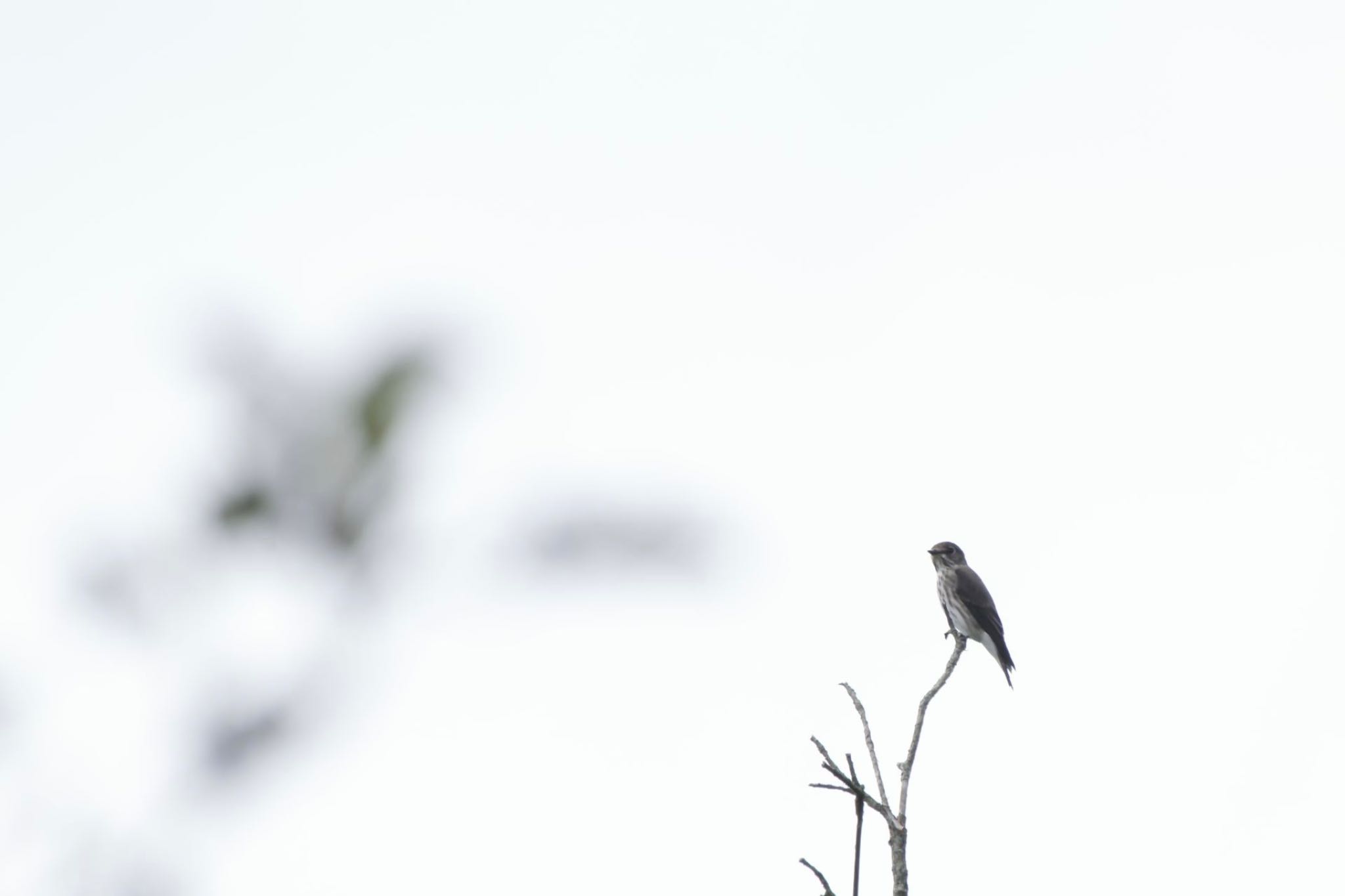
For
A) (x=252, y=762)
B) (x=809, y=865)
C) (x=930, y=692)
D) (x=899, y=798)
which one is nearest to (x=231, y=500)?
(x=252, y=762)

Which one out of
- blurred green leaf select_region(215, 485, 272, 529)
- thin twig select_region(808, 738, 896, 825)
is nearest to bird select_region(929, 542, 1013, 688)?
thin twig select_region(808, 738, 896, 825)

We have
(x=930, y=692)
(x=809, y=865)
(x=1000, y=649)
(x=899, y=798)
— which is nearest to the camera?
(x=809, y=865)

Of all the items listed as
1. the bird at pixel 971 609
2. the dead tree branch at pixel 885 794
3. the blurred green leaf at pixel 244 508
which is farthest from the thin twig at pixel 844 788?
the bird at pixel 971 609

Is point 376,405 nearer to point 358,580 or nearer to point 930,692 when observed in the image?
point 358,580

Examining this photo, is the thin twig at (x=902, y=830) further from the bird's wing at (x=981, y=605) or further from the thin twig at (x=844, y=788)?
the bird's wing at (x=981, y=605)

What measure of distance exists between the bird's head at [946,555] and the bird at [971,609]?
6 centimetres

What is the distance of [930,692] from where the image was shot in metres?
6.71

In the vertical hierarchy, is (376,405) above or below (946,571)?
below

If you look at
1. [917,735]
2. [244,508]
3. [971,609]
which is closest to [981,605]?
[971,609]

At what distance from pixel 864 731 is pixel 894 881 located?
73 cm

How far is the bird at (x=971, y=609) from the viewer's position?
18469 mm

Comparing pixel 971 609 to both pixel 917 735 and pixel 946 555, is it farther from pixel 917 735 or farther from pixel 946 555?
pixel 917 735

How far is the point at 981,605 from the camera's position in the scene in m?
18.5

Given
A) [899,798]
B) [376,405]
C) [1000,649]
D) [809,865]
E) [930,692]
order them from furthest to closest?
[1000,649] → [930,692] → [899,798] → [809,865] → [376,405]
